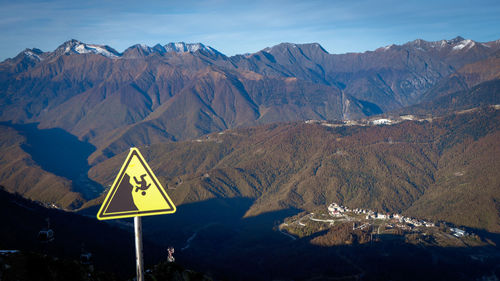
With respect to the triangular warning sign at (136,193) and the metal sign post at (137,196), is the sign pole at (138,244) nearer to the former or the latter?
the metal sign post at (137,196)

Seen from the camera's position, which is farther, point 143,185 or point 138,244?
point 143,185

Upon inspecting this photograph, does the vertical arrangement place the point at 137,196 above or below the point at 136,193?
below

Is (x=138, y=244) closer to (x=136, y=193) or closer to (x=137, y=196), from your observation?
(x=137, y=196)

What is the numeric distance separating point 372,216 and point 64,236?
124 meters

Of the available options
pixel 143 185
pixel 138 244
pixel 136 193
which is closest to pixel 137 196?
pixel 136 193

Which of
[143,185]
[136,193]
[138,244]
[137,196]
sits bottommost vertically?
[138,244]

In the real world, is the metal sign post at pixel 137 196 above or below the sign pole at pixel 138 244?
above

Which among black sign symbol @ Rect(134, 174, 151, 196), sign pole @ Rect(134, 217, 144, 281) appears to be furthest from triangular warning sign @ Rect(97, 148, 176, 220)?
sign pole @ Rect(134, 217, 144, 281)

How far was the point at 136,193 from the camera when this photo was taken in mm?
17406

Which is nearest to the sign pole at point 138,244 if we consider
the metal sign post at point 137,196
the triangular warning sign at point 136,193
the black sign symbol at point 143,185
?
the metal sign post at point 137,196

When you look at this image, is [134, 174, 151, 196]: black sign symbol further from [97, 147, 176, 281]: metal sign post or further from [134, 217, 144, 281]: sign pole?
[134, 217, 144, 281]: sign pole

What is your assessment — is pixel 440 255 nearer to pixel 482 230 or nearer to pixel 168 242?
pixel 482 230

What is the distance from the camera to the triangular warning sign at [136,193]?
17125mm

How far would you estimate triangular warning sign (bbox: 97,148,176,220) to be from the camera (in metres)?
17.1
